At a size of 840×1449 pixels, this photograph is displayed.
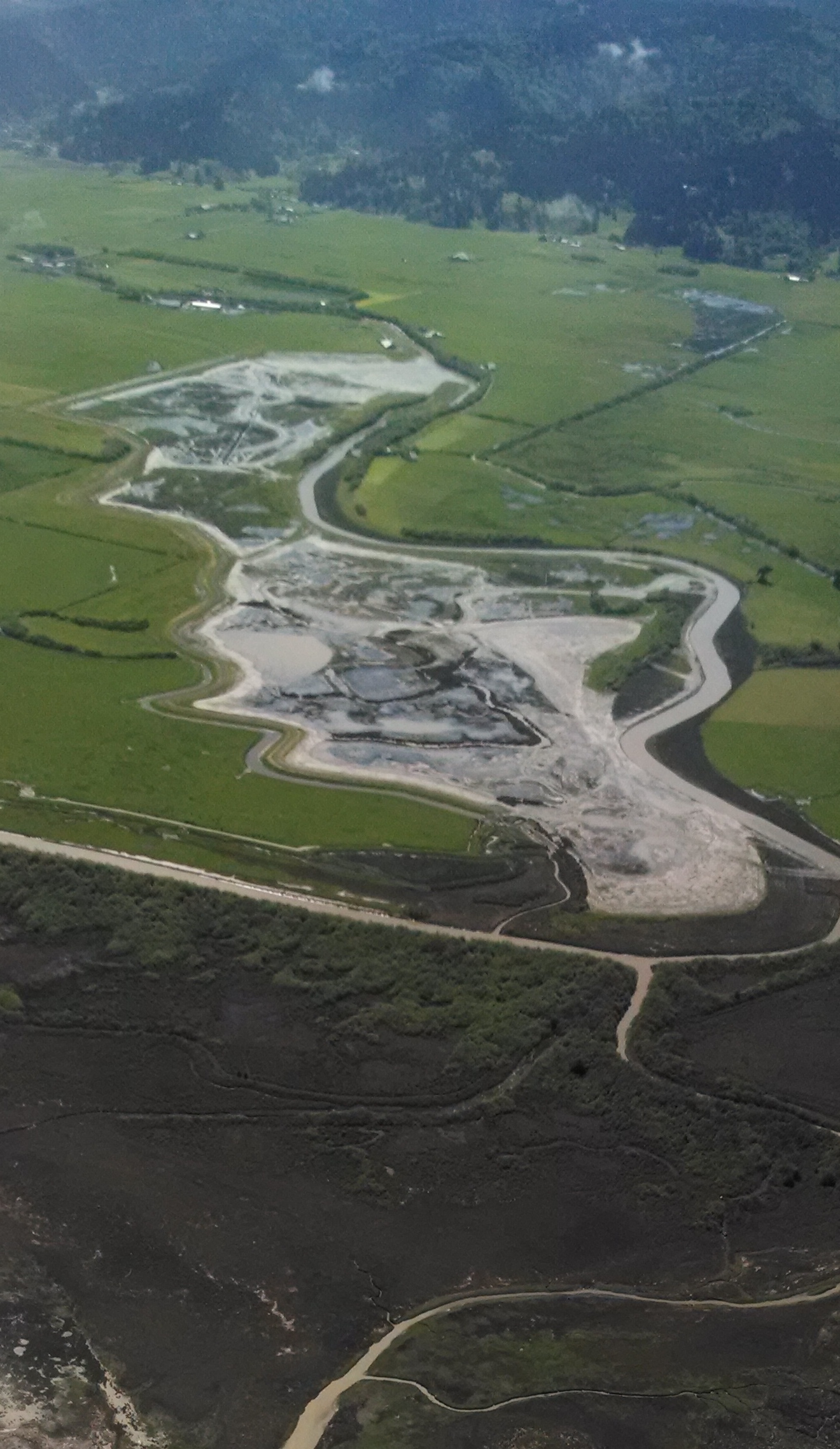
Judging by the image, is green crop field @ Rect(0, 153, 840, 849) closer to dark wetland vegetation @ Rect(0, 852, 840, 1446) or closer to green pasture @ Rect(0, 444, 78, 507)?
green pasture @ Rect(0, 444, 78, 507)

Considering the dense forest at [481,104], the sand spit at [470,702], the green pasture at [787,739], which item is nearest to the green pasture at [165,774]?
the sand spit at [470,702]

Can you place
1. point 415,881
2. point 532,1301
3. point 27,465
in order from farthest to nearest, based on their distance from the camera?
point 27,465 → point 415,881 → point 532,1301

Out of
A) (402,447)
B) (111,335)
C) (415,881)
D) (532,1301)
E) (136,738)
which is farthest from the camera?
(111,335)

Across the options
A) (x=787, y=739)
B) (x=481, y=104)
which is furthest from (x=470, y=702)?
(x=481, y=104)

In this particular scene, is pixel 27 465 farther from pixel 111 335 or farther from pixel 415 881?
pixel 415 881

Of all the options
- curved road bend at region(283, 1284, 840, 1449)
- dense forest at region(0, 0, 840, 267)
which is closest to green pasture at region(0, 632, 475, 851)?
curved road bend at region(283, 1284, 840, 1449)

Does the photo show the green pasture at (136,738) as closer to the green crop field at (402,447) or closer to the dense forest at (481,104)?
the green crop field at (402,447)

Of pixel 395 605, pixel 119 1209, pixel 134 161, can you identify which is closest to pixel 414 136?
pixel 134 161
